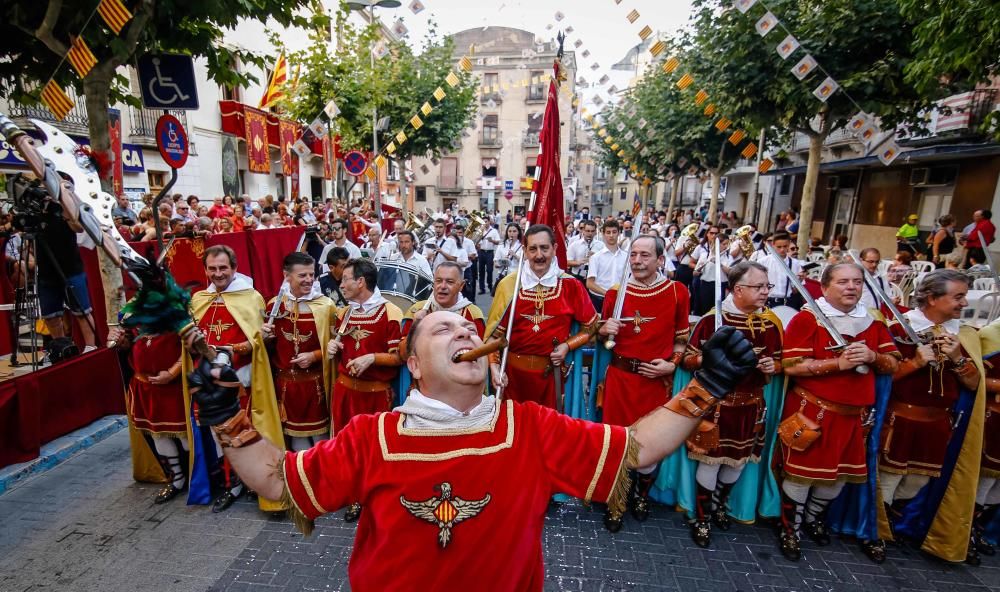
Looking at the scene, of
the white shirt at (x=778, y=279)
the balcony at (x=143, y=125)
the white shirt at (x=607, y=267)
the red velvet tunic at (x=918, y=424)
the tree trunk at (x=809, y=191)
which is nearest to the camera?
the red velvet tunic at (x=918, y=424)

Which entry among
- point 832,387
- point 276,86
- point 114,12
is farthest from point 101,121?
point 276,86

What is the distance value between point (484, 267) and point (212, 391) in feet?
39.9

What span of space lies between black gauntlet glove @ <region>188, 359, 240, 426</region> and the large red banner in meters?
21.7

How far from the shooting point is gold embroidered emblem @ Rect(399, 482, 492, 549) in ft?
5.54

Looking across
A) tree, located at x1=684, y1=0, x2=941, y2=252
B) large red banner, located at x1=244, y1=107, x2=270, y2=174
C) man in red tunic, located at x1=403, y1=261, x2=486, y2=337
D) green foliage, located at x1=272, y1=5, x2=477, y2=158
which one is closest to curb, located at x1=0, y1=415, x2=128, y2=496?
man in red tunic, located at x1=403, y1=261, x2=486, y2=337

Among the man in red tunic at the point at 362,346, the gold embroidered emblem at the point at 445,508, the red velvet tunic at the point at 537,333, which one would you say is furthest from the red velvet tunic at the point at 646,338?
the gold embroidered emblem at the point at 445,508

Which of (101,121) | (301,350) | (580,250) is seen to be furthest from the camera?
(580,250)

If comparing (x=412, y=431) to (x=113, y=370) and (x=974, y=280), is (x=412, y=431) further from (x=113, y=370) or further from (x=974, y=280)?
(x=974, y=280)

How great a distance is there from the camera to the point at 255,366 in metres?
4.02

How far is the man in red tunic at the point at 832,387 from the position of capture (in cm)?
343

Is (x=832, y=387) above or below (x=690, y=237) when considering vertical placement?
below

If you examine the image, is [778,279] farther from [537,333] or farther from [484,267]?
[484,267]

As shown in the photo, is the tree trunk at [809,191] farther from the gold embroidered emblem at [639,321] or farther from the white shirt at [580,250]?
the gold embroidered emblem at [639,321]

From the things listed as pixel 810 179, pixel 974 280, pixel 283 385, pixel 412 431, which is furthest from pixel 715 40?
pixel 412 431
